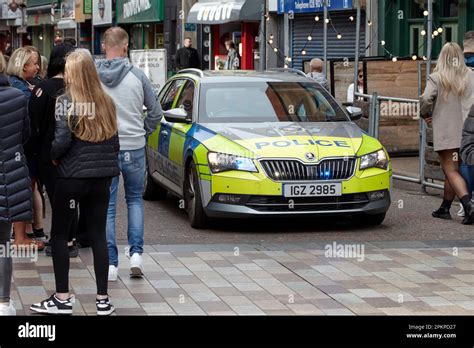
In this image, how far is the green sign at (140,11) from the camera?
40938mm

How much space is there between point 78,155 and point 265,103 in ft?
17.7

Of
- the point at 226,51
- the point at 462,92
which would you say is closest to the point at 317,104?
the point at 462,92

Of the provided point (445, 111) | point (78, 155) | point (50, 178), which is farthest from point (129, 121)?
point (445, 111)

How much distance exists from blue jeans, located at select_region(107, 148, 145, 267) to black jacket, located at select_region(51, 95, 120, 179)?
1.29m

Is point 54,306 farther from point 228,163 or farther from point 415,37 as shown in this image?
point 415,37

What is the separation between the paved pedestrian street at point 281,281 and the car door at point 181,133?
1.84 metres

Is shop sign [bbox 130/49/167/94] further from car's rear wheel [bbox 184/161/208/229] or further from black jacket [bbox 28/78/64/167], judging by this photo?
black jacket [bbox 28/78/64/167]

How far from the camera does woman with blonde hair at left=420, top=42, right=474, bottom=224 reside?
13062mm

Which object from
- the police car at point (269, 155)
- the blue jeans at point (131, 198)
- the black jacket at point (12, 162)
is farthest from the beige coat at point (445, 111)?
the black jacket at point (12, 162)

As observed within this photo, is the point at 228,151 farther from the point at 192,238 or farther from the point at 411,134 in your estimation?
the point at 411,134

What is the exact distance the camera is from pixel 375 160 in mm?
12516

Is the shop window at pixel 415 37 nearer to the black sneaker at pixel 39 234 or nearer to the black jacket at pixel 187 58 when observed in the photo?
the black jacket at pixel 187 58

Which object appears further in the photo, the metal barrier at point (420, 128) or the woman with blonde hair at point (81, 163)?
the metal barrier at point (420, 128)
